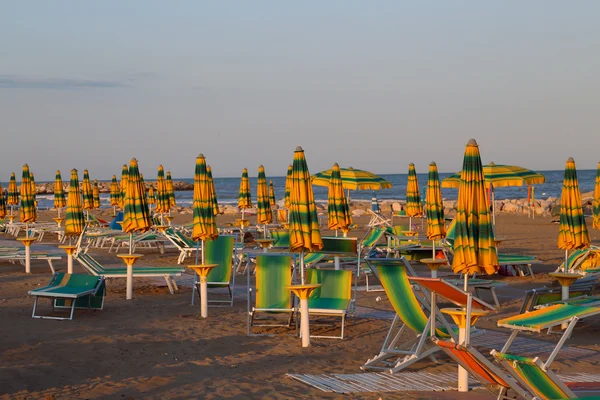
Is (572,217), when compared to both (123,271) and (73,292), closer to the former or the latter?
(123,271)

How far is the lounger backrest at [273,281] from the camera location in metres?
8.31

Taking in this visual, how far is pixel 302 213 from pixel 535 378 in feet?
11.9

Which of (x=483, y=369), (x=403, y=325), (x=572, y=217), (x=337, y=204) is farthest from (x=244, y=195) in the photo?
(x=483, y=369)

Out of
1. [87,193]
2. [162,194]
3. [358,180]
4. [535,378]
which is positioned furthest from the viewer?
[87,193]

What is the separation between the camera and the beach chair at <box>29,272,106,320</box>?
28.8 ft

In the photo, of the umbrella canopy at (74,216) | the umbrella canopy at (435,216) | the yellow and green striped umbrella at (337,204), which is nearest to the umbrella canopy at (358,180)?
the yellow and green striped umbrella at (337,204)

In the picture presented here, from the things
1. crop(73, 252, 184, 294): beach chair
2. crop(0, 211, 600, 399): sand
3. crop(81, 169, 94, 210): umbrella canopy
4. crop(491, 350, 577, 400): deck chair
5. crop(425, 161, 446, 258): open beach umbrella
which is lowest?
crop(0, 211, 600, 399): sand

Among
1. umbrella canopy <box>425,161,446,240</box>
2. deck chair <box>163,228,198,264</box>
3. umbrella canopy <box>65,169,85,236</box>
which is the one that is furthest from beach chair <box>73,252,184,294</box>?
umbrella canopy <box>425,161,446,240</box>

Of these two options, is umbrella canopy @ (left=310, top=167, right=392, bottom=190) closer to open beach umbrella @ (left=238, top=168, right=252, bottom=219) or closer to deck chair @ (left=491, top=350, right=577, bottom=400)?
open beach umbrella @ (left=238, top=168, right=252, bottom=219)

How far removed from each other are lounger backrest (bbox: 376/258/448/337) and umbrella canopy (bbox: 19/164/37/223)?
10662 mm

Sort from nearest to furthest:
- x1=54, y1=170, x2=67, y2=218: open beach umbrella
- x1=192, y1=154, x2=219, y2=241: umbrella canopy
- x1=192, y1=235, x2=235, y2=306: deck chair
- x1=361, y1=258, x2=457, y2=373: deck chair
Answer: x1=361, y1=258, x2=457, y2=373: deck chair < x1=192, y1=154, x2=219, y2=241: umbrella canopy < x1=192, y1=235, x2=235, y2=306: deck chair < x1=54, y1=170, x2=67, y2=218: open beach umbrella

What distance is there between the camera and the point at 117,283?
12.2m

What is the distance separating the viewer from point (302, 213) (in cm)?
795

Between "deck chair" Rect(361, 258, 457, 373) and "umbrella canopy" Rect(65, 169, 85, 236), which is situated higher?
"umbrella canopy" Rect(65, 169, 85, 236)
